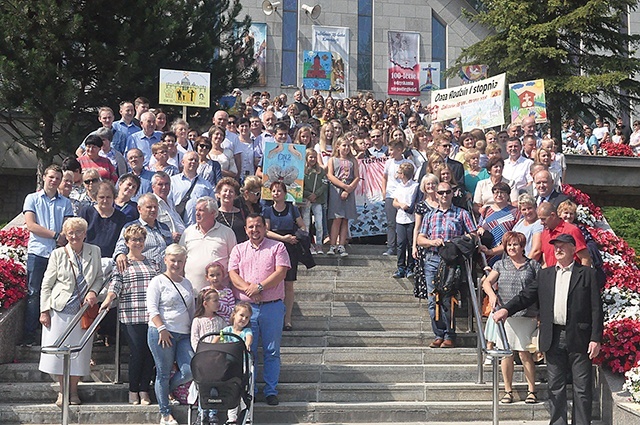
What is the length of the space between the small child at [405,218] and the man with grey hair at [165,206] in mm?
3079

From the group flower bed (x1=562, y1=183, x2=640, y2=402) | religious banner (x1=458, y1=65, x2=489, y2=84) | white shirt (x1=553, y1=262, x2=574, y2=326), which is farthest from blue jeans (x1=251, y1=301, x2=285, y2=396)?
religious banner (x1=458, y1=65, x2=489, y2=84)

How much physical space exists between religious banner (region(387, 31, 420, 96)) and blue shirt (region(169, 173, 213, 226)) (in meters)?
25.6

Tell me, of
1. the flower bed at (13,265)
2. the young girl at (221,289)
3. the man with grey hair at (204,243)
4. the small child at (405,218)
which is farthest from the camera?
the small child at (405,218)

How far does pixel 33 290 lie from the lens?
379 inches

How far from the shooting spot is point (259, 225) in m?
9.02

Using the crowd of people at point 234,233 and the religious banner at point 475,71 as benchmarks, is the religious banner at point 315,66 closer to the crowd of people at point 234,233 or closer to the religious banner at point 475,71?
the religious banner at point 475,71

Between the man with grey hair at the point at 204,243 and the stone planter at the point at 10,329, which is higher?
the man with grey hair at the point at 204,243

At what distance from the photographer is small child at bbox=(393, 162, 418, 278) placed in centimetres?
1156

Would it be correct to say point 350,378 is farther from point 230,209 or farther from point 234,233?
point 230,209

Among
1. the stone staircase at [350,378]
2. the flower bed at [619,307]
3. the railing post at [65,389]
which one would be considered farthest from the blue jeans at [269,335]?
the flower bed at [619,307]

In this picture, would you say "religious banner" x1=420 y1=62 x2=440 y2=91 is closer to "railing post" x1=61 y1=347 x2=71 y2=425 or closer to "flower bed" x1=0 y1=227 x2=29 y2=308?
"flower bed" x1=0 y1=227 x2=29 y2=308

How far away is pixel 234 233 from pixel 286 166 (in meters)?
1.74

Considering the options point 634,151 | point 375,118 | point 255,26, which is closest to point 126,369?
point 375,118

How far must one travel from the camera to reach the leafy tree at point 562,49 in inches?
880
